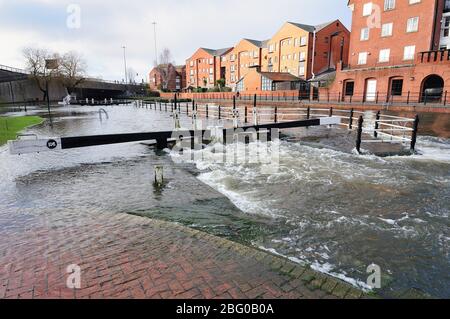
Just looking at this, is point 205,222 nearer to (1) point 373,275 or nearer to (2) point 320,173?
(1) point 373,275

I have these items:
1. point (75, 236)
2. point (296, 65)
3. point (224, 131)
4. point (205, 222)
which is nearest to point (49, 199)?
point (75, 236)

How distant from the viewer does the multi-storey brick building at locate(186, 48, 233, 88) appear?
8638 cm

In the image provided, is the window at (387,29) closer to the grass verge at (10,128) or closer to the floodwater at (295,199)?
the floodwater at (295,199)

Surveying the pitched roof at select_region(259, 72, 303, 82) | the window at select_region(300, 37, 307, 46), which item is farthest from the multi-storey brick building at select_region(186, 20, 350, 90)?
the pitched roof at select_region(259, 72, 303, 82)

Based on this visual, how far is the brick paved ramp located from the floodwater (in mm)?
715

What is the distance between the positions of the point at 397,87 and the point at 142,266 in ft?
118

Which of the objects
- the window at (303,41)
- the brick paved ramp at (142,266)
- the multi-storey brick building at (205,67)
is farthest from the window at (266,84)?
the brick paved ramp at (142,266)

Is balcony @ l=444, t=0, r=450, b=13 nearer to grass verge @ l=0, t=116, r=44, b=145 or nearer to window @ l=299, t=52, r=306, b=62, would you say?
window @ l=299, t=52, r=306, b=62

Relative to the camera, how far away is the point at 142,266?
3805 mm

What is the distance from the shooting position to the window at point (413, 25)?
33.1 metres

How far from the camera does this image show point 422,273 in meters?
4.19

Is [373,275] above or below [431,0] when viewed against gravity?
below

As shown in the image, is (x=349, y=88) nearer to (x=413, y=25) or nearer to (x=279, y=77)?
(x=413, y=25)
